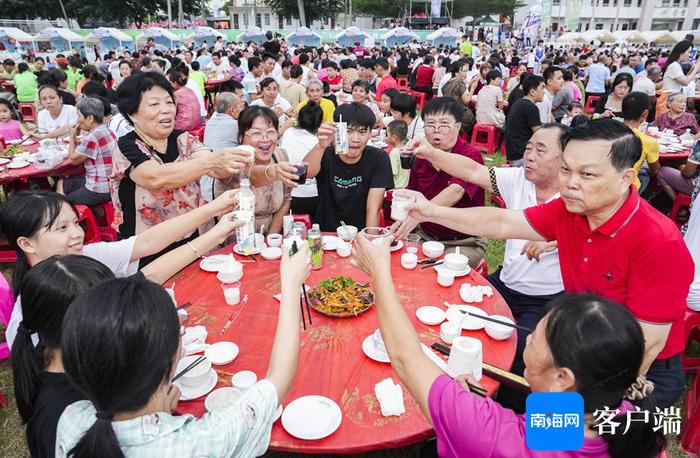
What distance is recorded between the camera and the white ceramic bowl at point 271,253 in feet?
10.7

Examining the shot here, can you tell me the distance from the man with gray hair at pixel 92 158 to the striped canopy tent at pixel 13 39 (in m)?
30.0

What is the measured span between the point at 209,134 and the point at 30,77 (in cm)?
780

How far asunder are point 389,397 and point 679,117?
8.40 metres

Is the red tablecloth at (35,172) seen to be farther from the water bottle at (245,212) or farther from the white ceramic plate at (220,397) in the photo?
the white ceramic plate at (220,397)

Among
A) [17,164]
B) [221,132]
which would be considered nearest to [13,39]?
[17,164]

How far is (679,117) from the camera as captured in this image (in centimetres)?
757

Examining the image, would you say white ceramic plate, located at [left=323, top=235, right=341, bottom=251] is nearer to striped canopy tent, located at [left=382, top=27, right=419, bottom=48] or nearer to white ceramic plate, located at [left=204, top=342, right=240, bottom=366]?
white ceramic plate, located at [left=204, top=342, right=240, bottom=366]

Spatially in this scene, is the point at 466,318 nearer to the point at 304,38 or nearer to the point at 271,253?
the point at 271,253

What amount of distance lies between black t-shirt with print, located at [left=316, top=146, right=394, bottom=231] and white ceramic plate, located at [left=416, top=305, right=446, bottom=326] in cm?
177

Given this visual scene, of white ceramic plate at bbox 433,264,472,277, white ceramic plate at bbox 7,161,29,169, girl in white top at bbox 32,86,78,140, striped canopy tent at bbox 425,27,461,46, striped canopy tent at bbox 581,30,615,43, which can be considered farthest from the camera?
striped canopy tent at bbox 581,30,615,43

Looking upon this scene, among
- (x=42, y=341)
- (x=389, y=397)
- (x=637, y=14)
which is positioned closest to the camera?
(x=42, y=341)

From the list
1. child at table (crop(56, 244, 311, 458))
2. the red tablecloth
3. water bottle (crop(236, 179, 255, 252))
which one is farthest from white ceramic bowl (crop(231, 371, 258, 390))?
the red tablecloth

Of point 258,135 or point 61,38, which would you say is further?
point 61,38

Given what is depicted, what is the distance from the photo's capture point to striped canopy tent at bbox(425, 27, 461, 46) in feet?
111
